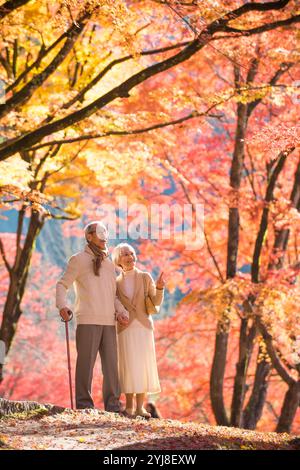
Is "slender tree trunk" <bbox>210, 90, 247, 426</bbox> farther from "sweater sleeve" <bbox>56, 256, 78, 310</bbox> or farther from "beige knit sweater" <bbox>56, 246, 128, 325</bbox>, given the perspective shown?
"sweater sleeve" <bbox>56, 256, 78, 310</bbox>

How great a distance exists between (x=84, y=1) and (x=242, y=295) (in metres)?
6.03

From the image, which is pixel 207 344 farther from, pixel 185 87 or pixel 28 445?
pixel 28 445

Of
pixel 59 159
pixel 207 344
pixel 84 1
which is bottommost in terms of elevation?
pixel 207 344

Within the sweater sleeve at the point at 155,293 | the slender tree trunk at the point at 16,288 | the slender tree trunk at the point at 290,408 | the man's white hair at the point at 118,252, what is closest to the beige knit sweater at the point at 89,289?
the man's white hair at the point at 118,252

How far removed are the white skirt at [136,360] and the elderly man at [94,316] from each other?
0.57ft

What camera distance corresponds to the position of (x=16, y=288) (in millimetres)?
12086

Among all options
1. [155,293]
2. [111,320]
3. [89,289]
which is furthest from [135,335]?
[89,289]

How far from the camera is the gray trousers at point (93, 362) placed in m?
A: 7.30

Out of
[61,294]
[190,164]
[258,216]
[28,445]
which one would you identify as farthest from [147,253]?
[28,445]

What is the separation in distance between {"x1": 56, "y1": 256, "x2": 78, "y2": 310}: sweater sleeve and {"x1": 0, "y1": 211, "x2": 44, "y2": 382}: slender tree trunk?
4897 millimetres

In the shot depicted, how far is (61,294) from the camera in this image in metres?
7.11

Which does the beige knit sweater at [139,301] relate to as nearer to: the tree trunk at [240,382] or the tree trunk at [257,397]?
the tree trunk at [240,382]

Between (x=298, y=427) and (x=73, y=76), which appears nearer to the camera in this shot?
(x=73, y=76)
